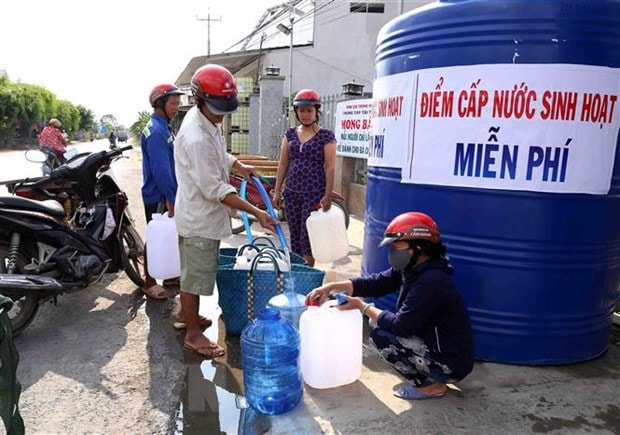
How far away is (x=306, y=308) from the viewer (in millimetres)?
2850

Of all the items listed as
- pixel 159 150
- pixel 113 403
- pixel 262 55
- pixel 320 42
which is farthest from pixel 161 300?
pixel 262 55

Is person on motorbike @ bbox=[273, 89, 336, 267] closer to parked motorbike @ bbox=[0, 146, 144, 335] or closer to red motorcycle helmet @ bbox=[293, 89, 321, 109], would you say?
red motorcycle helmet @ bbox=[293, 89, 321, 109]

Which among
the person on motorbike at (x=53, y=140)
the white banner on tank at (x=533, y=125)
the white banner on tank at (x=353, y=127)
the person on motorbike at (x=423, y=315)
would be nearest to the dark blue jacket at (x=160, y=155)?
the person on motorbike at (x=423, y=315)

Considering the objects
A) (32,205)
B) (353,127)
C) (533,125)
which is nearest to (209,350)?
(32,205)

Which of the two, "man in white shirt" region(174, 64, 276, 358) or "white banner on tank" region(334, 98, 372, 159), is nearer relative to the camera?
"man in white shirt" region(174, 64, 276, 358)

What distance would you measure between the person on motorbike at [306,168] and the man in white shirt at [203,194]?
1055 millimetres

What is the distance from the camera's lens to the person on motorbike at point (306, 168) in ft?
13.7

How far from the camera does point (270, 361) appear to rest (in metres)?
2.54

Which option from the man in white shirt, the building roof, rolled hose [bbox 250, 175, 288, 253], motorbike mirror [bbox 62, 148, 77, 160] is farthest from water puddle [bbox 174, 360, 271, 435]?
the building roof

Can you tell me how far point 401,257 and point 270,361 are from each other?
88cm

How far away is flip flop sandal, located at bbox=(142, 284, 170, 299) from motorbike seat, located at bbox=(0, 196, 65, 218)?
0.99 m

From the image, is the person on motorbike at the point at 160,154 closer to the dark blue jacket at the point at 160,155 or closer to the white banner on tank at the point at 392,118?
the dark blue jacket at the point at 160,155

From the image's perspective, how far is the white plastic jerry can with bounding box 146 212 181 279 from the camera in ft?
12.8

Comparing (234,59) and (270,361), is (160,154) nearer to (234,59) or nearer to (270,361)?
(270,361)
